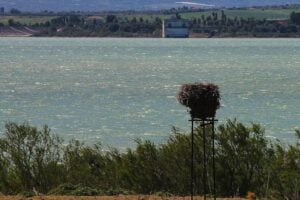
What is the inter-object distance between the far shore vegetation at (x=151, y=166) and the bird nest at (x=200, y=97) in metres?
6.99

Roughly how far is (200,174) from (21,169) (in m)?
4.31

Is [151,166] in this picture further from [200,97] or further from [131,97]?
[131,97]

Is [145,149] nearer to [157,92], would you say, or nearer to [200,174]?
[200,174]

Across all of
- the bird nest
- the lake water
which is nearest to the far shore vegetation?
the bird nest

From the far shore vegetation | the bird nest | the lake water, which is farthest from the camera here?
the lake water

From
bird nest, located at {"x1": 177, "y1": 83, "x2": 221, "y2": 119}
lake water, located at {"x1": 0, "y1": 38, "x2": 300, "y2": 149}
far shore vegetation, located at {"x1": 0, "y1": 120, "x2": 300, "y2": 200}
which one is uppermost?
bird nest, located at {"x1": 177, "y1": 83, "x2": 221, "y2": 119}

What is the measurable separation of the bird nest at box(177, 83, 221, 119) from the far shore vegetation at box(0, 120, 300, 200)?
699 centimetres

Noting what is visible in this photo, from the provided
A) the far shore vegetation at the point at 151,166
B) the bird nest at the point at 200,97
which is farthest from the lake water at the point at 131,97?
the bird nest at the point at 200,97

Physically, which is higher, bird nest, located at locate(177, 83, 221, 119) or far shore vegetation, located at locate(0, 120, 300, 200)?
bird nest, located at locate(177, 83, 221, 119)

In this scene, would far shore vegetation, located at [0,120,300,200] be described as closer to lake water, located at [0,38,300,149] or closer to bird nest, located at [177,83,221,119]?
bird nest, located at [177,83,221,119]

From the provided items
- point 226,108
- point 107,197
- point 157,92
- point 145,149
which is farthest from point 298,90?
point 107,197

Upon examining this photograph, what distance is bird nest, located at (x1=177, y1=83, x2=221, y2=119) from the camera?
54.7ft

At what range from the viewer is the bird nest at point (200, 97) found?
16.7 metres

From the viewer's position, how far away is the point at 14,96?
71.4 m
